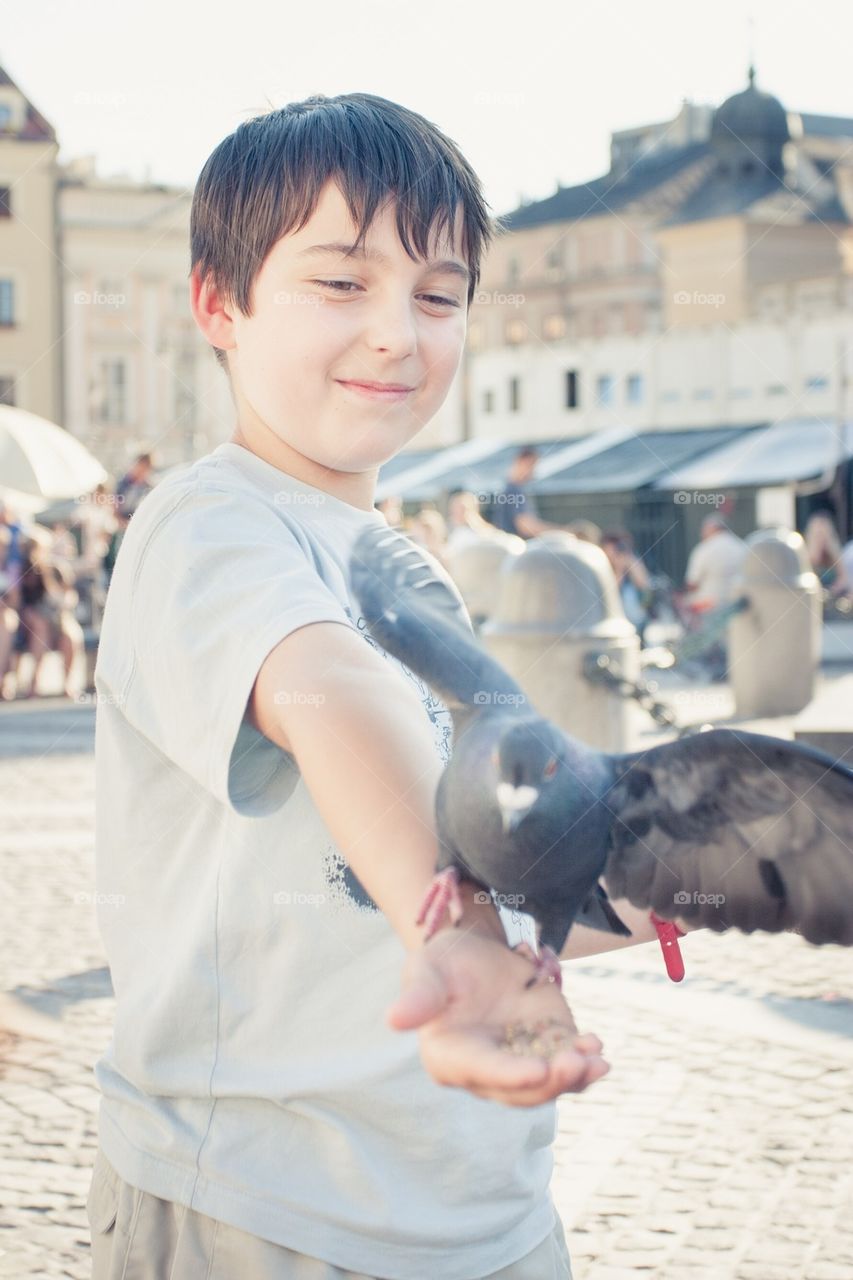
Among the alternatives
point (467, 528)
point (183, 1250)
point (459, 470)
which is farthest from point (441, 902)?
point (459, 470)

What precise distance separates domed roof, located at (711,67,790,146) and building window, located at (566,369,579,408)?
755 cm

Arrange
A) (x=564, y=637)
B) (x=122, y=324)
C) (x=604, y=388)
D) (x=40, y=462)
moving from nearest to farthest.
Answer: (x=564, y=637) < (x=40, y=462) < (x=604, y=388) < (x=122, y=324)

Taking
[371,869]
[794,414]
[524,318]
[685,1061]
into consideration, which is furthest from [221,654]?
[524,318]

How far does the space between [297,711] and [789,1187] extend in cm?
269

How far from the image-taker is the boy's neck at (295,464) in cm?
152

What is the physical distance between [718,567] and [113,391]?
3493 cm

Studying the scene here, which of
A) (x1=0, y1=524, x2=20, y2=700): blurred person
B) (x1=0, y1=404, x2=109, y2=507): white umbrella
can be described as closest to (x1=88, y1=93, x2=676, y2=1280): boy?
(x1=0, y1=524, x2=20, y2=700): blurred person

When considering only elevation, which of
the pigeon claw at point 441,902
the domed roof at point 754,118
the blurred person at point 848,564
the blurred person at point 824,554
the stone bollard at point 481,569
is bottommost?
the blurred person at point 824,554

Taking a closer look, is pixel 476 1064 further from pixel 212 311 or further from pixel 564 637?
pixel 564 637

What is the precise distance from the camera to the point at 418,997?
3.10 ft

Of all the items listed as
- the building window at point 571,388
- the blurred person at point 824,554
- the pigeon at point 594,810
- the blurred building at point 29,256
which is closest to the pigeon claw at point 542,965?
the pigeon at point 594,810

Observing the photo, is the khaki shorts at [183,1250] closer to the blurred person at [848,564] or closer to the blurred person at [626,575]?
the blurred person at [626,575]

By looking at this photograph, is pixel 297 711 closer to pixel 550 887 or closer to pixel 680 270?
pixel 550 887

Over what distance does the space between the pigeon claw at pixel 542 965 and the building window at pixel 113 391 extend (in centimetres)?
4542
